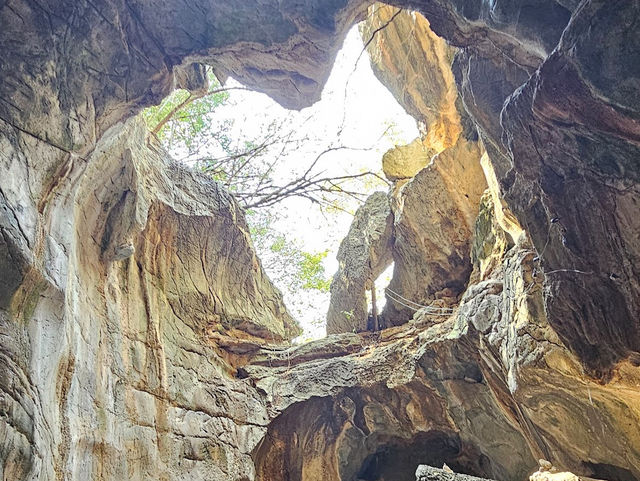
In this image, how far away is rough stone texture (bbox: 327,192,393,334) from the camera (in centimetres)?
1130

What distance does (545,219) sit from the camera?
548 cm

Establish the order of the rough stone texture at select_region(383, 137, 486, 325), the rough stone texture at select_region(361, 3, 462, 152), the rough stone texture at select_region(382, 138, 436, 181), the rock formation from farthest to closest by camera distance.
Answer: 1. the rough stone texture at select_region(382, 138, 436, 181)
2. the rough stone texture at select_region(361, 3, 462, 152)
3. the rough stone texture at select_region(383, 137, 486, 325)
4. the rock formation

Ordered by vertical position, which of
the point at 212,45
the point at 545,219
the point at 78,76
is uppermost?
the point at 212,45

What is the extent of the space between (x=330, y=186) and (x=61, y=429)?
365 inches

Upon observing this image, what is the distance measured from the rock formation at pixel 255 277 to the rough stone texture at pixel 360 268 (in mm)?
1122

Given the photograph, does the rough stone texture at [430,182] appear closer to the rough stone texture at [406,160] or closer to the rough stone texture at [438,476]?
the rough stone texture at [406,160]

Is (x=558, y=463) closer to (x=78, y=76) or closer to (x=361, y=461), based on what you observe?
(x=361, y=461)

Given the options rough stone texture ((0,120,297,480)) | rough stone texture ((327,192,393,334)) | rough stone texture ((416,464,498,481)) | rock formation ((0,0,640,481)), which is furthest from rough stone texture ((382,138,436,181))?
rough stone texture ((416,464,498,481))

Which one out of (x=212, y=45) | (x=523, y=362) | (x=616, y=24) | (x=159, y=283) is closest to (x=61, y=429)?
(x=159, y=283)

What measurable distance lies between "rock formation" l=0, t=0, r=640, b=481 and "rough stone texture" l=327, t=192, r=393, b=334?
3.68ft

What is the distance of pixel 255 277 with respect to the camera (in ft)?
34.5

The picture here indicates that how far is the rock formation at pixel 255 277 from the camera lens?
450 cm

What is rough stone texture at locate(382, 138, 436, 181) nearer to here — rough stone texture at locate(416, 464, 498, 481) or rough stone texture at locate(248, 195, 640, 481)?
rough stone texture at locate(248, 195, 640, 481)

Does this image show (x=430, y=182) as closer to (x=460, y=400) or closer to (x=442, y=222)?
(x=442, y=222)
